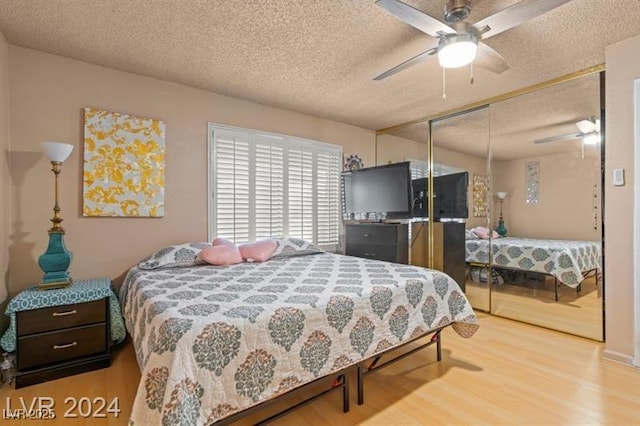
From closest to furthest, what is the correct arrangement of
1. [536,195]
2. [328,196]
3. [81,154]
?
[81,154], [536,195], [328,196]

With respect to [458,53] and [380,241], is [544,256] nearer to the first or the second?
[380,241]

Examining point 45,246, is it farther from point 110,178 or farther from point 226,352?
point 226,352

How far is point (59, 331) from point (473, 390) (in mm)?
2828

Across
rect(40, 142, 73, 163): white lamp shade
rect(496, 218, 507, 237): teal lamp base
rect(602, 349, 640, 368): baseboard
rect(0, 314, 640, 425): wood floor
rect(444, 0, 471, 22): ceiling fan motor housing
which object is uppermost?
rect(444, 0, 471, 22): ceiling fan motor housing

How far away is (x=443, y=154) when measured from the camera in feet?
13.3

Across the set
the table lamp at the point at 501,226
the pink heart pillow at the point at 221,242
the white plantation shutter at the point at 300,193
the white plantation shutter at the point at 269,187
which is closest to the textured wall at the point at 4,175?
the pink heart pillow at the point at 221,242

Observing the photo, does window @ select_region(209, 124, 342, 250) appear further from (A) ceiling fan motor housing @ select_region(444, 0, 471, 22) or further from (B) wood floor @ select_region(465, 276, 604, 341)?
(A) ceiling fan motor housing @ select_region(444, 0, 471, 22)

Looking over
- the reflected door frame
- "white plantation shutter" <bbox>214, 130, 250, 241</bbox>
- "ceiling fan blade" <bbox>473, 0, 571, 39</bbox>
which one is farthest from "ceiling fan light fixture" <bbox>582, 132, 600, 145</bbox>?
"white plantation shutter" <bbox>214, 130, 250, 241</bbox>

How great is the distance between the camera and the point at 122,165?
2.75 metres

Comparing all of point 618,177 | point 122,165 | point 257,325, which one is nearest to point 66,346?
point 122,165

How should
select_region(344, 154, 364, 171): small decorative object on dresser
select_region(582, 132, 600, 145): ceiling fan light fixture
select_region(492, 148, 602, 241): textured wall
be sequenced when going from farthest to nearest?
select_region(344, 154, 364, 171): small decorative object on dresser, select_region(492, 148, 602, 241): textured wall, select_region(582, 132, 600, 145): ceiling fan light fixture

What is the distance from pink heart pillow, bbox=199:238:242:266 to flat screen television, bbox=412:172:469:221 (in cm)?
255

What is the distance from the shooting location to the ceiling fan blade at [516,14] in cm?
152

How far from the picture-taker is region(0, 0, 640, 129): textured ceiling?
6.38 ft
